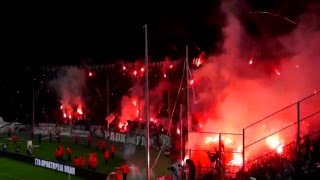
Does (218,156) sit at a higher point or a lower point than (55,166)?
higher

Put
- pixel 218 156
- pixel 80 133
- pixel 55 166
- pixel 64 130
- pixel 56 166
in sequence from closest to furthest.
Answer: pixel 218 156, pixel 56 166, pixel 55 166, pixel 80 133, pixel 64 130

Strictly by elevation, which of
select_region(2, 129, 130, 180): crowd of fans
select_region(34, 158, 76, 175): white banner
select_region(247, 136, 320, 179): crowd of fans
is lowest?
select_region(34, 158, 76, 175): white banner

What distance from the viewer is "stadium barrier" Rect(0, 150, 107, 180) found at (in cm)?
2522

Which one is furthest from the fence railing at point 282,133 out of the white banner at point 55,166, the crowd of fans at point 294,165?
the white banner at point 55,166

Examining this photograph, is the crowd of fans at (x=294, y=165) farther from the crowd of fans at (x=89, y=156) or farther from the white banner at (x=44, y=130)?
the white banner at (x=44, y=130)

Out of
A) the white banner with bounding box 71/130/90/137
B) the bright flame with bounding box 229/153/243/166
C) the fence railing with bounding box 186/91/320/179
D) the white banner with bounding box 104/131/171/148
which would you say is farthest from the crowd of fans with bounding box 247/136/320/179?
the white banner with bounding box 71/130/90/137

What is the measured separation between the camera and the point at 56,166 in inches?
1156

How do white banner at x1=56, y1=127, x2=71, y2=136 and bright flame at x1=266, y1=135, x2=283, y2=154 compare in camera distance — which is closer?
bright flame at x1=266, y1=135, x2=283, y2=154

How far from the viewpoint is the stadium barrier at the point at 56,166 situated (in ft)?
82.7

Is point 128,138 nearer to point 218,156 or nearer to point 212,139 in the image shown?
point 212,139

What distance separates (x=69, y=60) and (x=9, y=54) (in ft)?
23.2

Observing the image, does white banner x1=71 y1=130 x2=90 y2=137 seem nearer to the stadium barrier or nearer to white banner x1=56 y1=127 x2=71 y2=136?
white banner x1=56 y1=127 x2=71 y2=136

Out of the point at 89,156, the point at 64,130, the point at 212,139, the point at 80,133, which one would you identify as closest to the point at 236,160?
the point at 212,139

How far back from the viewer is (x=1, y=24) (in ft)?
178
